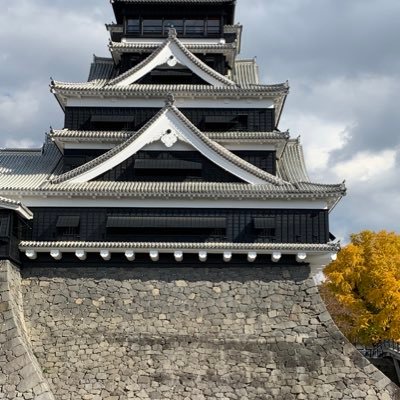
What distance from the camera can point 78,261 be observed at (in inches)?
639

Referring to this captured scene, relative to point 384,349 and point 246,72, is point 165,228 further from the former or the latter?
point 384,349

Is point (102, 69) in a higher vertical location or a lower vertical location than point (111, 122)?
Result: higher

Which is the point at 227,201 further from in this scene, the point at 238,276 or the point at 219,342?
the point at 219,342

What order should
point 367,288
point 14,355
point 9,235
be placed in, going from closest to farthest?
point 14,355 < point 9,235 < point 367,288

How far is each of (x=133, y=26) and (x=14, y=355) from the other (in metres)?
13.8

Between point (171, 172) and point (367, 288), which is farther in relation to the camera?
point (367, 288)

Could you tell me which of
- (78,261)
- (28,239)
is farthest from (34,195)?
(78,261)

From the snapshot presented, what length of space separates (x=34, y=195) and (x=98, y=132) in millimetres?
3319

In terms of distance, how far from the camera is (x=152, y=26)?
863 inches

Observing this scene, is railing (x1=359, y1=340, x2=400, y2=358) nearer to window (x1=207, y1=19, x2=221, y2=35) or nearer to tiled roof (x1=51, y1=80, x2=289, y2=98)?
tiled roof (x1=51, y1=80, x2=289, y2=98)

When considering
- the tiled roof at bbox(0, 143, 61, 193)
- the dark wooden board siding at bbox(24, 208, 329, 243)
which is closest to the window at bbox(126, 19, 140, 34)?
the tiled roof at bbox(0, 143, 61, 193)

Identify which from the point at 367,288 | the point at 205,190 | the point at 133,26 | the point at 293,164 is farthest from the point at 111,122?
the point at 367,288

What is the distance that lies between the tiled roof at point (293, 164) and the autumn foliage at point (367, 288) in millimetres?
9257

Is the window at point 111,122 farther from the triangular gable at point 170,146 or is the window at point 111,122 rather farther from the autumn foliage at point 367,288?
the autumn foliage at point 367,288
